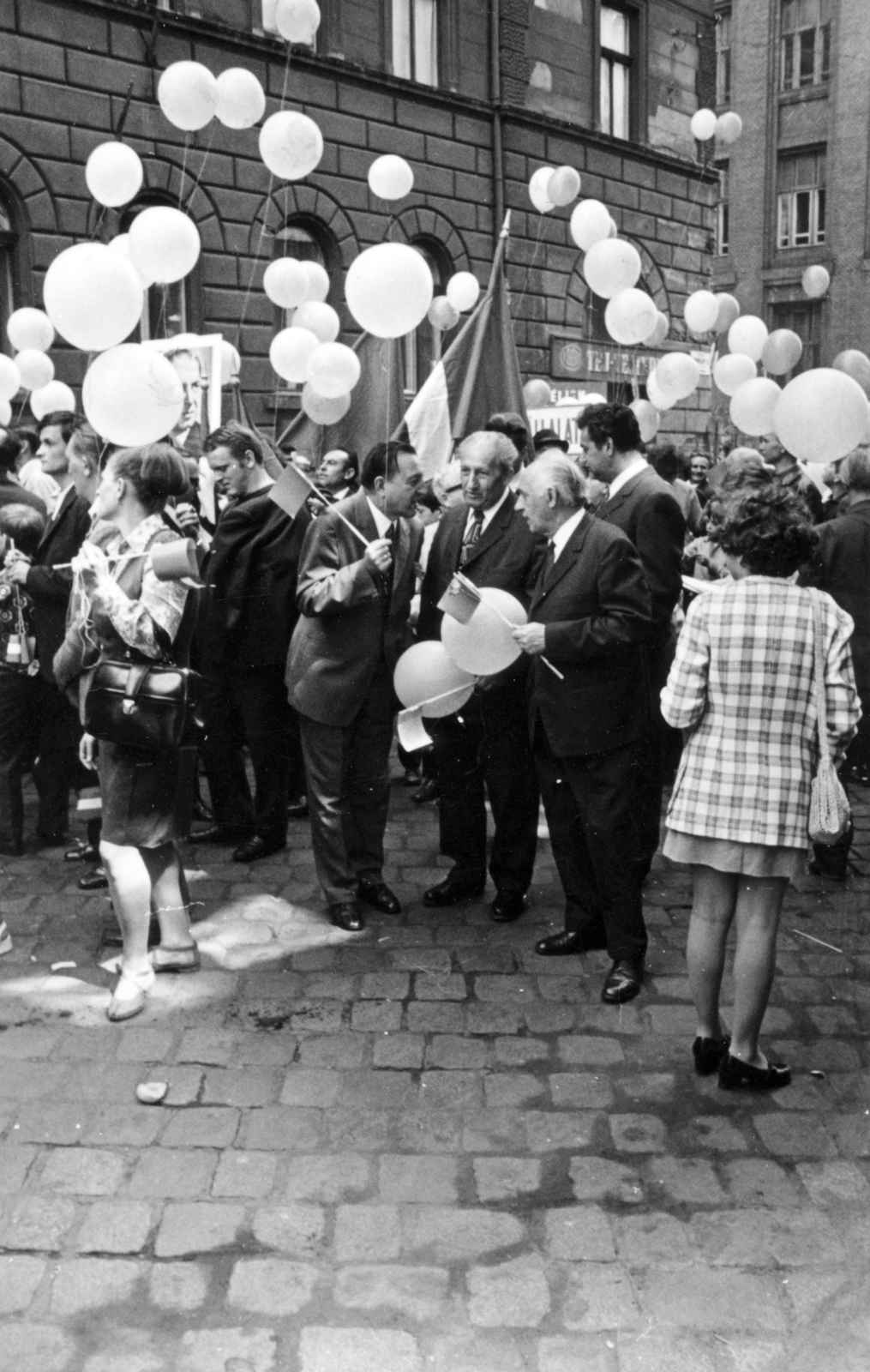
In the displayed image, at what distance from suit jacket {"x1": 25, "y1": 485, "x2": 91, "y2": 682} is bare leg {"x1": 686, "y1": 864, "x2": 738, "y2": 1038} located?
127 inches

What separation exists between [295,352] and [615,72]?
13.2m

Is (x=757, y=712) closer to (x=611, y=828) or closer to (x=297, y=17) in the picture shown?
(x=611, y=828)

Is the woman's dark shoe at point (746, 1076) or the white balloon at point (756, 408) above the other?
the white balloon at point (756, 408)

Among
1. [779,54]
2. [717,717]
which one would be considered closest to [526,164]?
[717,717]

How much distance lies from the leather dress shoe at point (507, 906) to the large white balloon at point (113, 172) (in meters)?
5.66

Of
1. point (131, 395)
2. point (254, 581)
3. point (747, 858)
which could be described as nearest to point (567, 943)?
→ point (747, 858)

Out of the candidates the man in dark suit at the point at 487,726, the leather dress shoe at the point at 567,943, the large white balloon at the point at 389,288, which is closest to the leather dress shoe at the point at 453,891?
the man in dark suit at the point at 487,726

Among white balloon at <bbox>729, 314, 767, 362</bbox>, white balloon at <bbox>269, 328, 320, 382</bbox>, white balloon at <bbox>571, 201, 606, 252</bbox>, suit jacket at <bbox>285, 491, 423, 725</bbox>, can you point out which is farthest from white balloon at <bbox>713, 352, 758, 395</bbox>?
suit jacket at <bbox>285, 491, 423, 725</bbox>

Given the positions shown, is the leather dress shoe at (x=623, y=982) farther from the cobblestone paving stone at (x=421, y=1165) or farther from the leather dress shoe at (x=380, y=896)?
the leather dress shoe at (x=380, y=896)

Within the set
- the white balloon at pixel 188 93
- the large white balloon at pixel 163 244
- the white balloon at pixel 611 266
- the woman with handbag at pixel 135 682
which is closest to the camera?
the woman with handbag at pixel 135 682

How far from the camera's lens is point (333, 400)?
8758mm

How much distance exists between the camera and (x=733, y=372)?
33.1 feet

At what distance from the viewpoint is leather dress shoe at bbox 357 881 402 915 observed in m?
5.45

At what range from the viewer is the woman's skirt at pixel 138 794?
4.52 m
